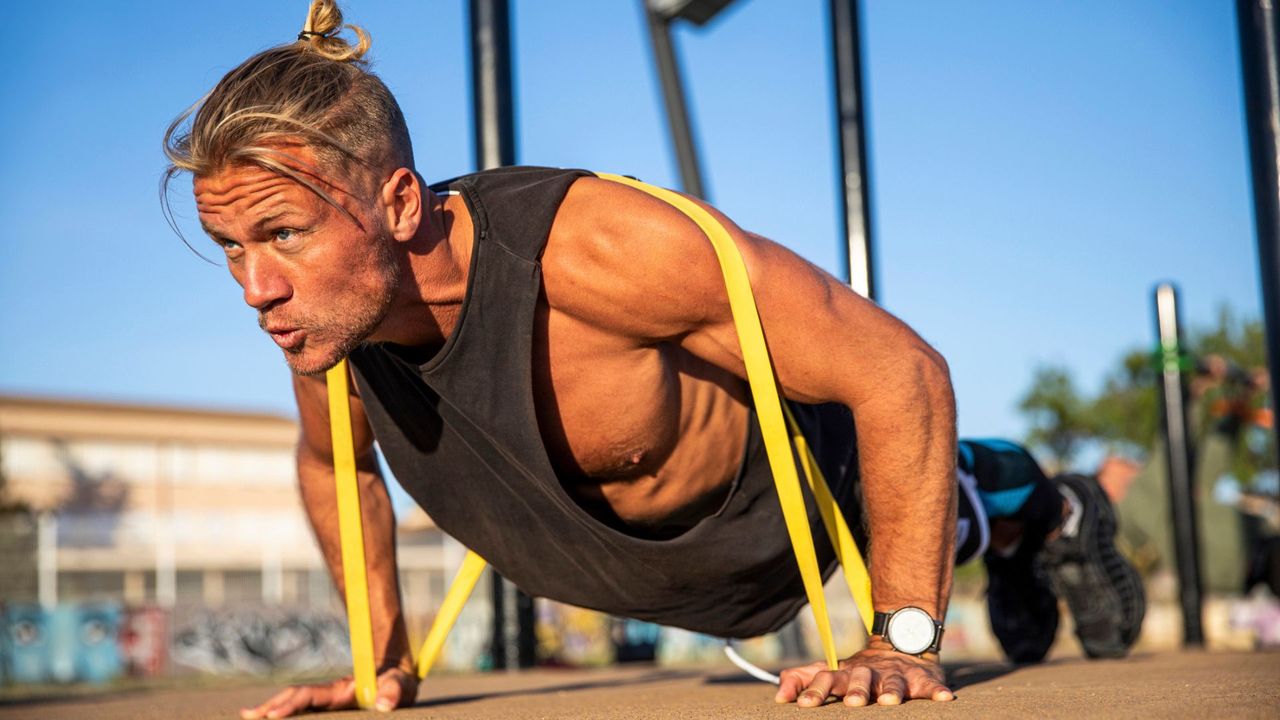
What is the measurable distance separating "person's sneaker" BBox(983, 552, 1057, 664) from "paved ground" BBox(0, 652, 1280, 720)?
30cm

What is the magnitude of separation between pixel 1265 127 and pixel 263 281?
102 inches

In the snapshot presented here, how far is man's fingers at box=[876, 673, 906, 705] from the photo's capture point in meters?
1.68

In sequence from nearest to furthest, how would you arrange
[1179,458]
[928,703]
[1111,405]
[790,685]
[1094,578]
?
[928,703] < [790,685] < [1094,578] < [1179,458] < [1111,405]

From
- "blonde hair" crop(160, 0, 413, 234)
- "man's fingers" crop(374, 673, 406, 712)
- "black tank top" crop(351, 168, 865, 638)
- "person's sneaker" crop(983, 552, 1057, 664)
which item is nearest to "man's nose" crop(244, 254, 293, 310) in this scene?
"blonde hair" crop(160, 0, 413, 234)

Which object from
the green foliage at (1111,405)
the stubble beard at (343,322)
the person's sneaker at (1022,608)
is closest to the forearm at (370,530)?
the stubble beard at (343,322)

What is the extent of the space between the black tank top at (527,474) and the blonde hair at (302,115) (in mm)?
232

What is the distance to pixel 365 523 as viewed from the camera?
2.58m

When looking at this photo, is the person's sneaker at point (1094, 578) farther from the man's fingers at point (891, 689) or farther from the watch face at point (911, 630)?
the man's fingers at point (891, 689)

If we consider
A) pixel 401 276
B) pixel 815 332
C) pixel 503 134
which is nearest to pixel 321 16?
pixel 401 276

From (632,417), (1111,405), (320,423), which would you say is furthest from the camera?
(1111,405)

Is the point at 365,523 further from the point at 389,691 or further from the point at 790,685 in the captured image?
the point at 790,685

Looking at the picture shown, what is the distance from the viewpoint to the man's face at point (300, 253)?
185 cm

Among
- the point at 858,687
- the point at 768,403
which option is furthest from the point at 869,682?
the point at 768,403

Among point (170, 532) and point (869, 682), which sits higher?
point (869, 682)
